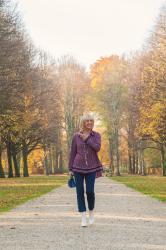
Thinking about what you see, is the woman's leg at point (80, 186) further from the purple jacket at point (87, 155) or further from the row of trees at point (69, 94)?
the row of trees at point (69, 94)

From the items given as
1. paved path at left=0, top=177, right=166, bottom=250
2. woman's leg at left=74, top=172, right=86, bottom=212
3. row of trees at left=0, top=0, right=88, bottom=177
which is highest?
row of trees at left=0, top=0, right=88, bottom=177

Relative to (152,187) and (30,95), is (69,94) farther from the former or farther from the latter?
(152,187)

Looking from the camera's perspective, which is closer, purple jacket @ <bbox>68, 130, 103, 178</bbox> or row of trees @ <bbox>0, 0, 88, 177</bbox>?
purple jacket @ <bbox>68, 130, 103, 178</bbox>

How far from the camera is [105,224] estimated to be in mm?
10000

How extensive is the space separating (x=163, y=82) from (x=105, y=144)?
40996mm

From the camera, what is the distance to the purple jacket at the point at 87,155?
9875 millimetres

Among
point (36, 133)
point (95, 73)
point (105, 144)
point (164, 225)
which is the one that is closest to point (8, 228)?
point (164, 225)

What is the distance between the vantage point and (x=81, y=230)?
29.9 ft

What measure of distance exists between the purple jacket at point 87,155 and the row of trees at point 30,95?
810 inches

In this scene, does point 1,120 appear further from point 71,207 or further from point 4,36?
point 71,207

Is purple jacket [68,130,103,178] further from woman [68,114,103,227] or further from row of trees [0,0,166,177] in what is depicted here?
row of trees [0,0,166,177]

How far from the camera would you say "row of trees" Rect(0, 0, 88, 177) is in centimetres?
3184

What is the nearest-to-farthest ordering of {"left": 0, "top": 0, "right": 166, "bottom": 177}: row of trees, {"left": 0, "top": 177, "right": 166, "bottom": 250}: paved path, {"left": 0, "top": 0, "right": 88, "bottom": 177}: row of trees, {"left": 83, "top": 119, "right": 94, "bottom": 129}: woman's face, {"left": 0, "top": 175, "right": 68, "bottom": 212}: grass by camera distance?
1. {"left": 0, "top": 177, "right": 166, "bottom": 250}: paved path
2. {"left": 83, "top": 119, "right": 94, "bottom": 129}: woman's face
3. {"left": 0, "top": 175, "right": 68, "bottom": 212}: grass
4. {"left": 0, "top": 0, "right": 88, "bottom": 177}: row of trees
5. {"left": 0, "top": 0, "right": 166, "bottom": 177}: row of trees

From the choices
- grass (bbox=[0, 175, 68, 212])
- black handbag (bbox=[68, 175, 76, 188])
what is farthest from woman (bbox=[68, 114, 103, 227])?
grass (bbox=[0, 175, 68, 212])
